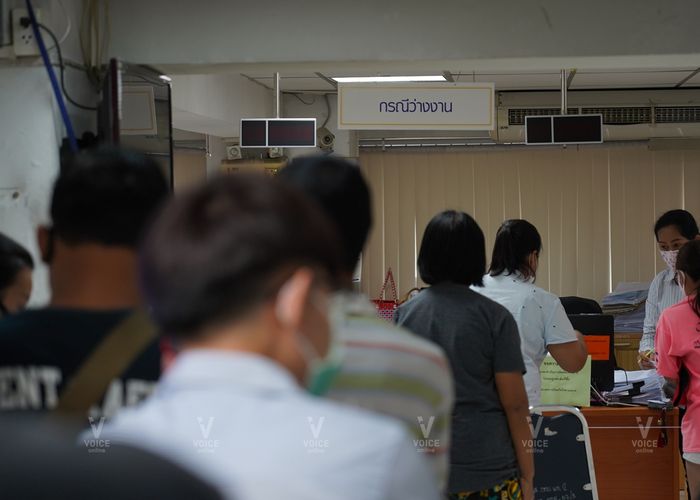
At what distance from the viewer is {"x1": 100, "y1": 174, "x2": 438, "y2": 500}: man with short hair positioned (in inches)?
32.3

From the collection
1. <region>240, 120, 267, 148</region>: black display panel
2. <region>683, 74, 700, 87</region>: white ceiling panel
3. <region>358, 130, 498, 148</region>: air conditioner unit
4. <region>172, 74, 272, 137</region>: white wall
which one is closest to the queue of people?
<region>240, 120, 267, 148</region>: black display panel

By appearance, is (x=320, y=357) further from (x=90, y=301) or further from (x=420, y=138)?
(x=420, y=138)

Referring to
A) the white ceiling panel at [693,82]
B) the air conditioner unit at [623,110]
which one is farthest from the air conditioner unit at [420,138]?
the white ceiling panel at [693,82]

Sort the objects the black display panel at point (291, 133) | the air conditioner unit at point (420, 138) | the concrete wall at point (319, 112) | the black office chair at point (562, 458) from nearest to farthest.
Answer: the black office chair at point (562, 458) → the black display panel at point (291, 133) → the concrete wall at point (319, 112) → the air conditioner unit at point (420, 138)

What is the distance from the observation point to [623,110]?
8938mm

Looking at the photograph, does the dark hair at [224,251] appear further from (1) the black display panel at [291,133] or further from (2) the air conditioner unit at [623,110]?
(2) the air conditioner unit at [623,110]

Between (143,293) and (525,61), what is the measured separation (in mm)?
3379

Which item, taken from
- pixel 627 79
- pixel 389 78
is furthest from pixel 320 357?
pixel 627 79

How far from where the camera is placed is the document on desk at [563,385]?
4383 millimetres

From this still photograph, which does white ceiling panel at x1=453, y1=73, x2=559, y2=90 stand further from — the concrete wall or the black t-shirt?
the black t-shirt

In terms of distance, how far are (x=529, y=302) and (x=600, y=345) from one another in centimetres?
147

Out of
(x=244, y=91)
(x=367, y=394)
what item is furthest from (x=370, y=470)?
(x=244, y=91)

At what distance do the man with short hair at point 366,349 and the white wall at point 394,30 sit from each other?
2.67m

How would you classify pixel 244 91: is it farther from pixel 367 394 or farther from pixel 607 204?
pixel 367 394
